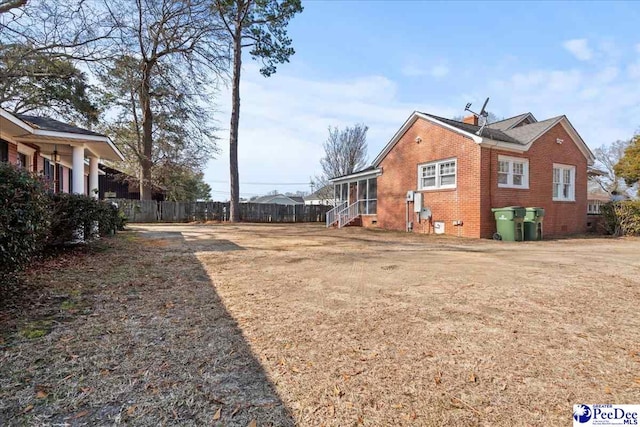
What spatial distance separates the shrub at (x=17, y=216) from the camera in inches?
119

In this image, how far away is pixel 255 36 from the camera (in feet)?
63.9

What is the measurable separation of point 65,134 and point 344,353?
9656 millimetres

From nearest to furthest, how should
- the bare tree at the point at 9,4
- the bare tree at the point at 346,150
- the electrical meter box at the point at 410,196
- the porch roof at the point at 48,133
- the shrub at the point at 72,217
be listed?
the shrub at the point at 72,217 < the porch roof at the point at 48,133 < the bare tree at the point at 9,4 < the electrical meter box at the point at 410,196 < the bare tree at the point at 346,150

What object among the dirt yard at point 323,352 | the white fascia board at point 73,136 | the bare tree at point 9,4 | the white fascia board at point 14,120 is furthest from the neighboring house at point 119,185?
the dirt yard at point 323,352

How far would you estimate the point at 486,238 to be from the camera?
11.6 m

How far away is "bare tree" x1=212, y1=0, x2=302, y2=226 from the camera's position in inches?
740

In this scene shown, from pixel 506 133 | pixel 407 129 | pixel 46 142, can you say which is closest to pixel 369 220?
pixel 407 129

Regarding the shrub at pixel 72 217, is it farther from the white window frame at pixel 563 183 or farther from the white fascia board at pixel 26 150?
the white window frame at pixel 563 183

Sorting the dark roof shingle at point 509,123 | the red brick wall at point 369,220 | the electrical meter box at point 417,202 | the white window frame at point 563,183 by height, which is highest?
the dark roof shingle at point 509,123

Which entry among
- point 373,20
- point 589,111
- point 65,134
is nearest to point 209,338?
point 65,134

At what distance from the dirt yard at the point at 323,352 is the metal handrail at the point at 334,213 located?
14501 mm

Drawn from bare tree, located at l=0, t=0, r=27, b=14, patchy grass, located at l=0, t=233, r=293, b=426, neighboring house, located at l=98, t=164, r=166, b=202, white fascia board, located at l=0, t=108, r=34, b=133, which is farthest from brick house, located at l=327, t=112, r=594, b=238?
neighboring house, located at l=98, t=164, r=166, b=202

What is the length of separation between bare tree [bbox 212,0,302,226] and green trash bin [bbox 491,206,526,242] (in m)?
14.4

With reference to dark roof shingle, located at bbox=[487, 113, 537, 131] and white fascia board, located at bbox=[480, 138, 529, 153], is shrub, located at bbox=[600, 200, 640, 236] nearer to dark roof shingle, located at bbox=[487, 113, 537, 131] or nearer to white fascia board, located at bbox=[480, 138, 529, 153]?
white fascia board, located at bbox=[480, 138, 529, 153]
